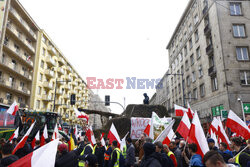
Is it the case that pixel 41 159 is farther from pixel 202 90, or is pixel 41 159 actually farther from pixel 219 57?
pixel 202 90

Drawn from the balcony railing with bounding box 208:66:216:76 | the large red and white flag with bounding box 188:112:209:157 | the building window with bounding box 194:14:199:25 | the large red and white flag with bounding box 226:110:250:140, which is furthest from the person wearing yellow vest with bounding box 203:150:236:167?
the building window with bounding box 194:14:199:25

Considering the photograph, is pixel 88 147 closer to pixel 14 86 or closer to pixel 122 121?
pixel 122 121

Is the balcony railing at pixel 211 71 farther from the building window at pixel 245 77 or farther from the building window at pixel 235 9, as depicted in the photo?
the building window at pixel 235 9

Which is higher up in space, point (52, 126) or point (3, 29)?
point (3, 29)

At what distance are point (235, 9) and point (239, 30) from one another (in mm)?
2688

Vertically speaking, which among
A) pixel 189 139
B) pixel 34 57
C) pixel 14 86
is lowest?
pixel 189 139

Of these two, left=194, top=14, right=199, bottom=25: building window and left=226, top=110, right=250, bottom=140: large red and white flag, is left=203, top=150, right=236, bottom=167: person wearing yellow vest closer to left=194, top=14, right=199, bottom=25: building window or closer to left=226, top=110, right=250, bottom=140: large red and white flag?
left=226, top=110, right=250, bottom=140: large red and white flag

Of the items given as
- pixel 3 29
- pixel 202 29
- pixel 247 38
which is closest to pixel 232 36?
pixel 247 38

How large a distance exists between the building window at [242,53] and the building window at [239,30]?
1641mm

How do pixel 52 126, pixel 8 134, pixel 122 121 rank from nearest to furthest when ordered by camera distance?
pixel 8 134, pixel 122 121, pixel 52 126

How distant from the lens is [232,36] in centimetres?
2150

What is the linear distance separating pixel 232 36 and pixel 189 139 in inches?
812

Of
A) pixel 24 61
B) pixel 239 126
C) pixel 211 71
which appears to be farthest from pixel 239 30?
pixel 24 61

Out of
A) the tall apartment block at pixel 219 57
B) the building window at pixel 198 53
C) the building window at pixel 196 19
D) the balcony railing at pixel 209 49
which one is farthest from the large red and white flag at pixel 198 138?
the building window at pixel 196 19
